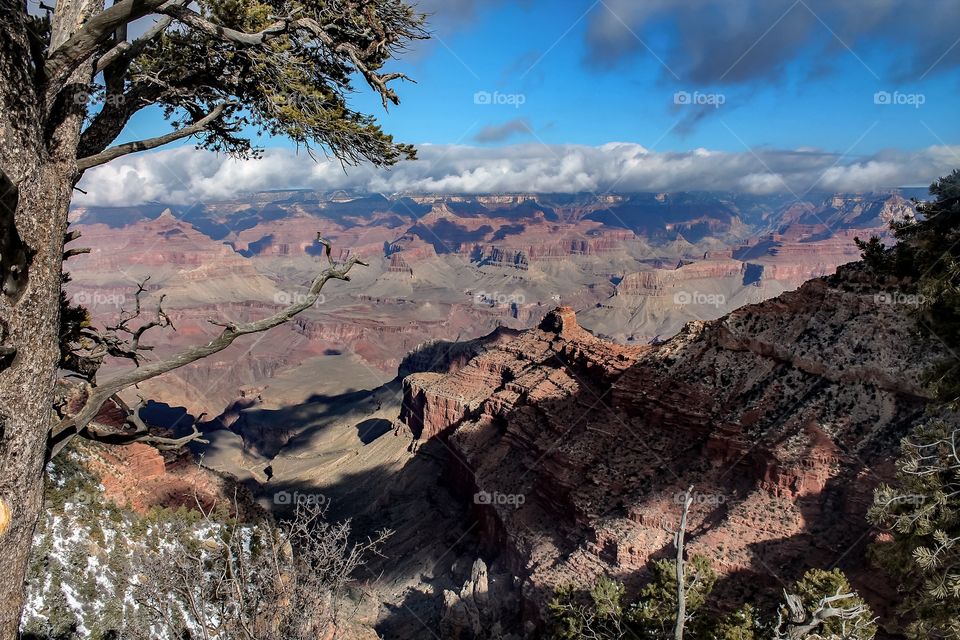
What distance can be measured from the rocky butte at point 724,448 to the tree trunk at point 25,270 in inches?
859

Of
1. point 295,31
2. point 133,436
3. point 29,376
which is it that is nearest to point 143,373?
point 29,376

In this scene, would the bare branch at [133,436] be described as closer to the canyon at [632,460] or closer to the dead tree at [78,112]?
the dead tree at [78,112]

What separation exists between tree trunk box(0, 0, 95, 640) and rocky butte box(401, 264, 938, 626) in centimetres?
2182

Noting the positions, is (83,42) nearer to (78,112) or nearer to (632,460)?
(78,112)

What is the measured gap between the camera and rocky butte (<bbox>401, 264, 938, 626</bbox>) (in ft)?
76.7

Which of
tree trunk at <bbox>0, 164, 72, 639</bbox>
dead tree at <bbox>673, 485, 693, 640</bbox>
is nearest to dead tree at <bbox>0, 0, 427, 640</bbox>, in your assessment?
tree trunk at <bbox>0, 164, 72, 639</bbox>

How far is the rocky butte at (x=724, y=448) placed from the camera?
2338 centimetres

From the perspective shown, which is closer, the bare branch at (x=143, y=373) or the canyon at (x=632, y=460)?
the bare branch at (x=143, y=373)

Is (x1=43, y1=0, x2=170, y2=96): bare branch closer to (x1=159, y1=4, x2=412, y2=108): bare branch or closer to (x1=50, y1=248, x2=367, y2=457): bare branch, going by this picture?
(x1=159, y1=4, x2=412, y2=108): bare branch

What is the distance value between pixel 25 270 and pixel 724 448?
2979 centimetres

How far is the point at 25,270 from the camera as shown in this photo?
4.67 meters

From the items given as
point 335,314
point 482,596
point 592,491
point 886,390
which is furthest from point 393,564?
point 335,314

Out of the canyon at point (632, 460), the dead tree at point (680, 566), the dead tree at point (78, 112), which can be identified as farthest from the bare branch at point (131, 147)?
the dead tree at point (680, 566)

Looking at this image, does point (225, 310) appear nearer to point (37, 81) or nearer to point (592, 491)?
point (592, 491)
